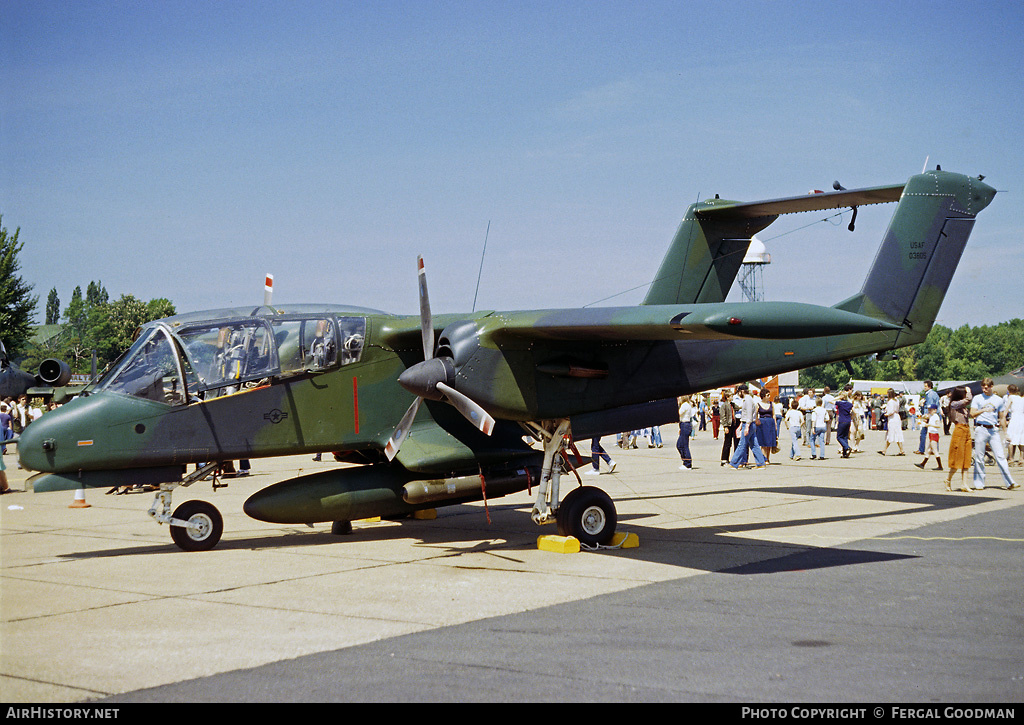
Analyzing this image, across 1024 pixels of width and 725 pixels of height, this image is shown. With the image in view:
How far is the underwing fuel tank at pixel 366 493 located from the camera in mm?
12062

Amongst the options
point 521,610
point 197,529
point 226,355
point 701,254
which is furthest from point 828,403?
point 521,610

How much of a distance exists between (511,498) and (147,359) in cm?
921

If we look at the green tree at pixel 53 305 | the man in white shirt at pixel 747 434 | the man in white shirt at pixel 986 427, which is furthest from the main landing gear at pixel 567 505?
the green tree at pixel 53 305

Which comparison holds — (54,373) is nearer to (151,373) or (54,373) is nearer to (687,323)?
(151,373)

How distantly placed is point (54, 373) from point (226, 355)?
5.11 metres

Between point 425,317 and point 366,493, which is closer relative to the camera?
point 425,317

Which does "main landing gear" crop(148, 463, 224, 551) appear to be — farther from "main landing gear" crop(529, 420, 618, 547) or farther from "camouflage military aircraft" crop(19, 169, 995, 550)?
"main landing gear" crop(529, 420, 618, 547)

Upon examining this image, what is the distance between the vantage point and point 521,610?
865 centimetres

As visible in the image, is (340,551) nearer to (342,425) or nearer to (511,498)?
(342,425)

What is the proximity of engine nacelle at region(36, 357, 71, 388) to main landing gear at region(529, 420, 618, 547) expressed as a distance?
8308 mm

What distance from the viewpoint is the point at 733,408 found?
26812 mm

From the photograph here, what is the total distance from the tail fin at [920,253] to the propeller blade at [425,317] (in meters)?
7.43

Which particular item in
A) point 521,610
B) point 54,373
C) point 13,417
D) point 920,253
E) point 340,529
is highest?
point 920,253
